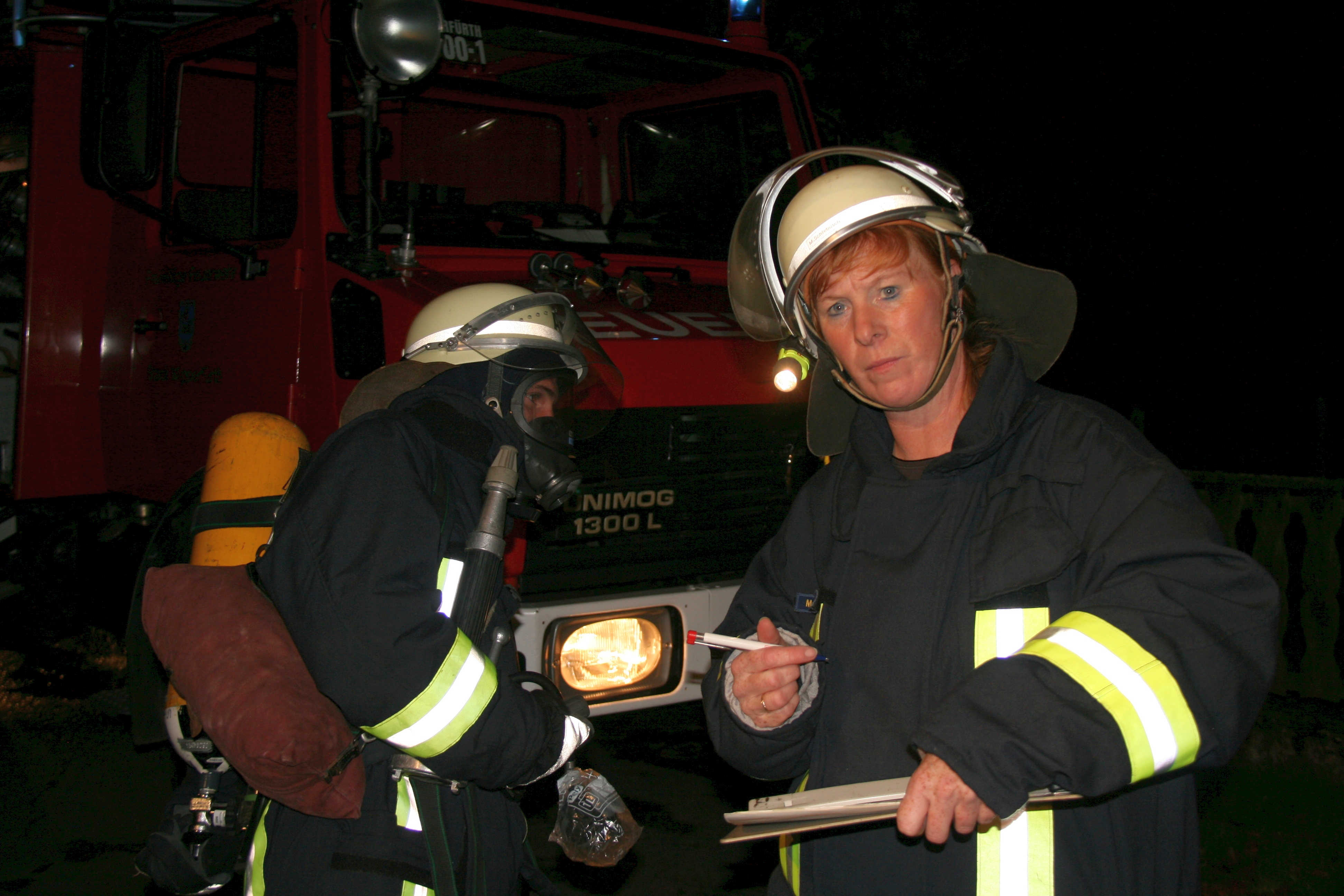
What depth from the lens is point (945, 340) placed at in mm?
1726

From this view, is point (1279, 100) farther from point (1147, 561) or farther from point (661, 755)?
point (1147, 561)

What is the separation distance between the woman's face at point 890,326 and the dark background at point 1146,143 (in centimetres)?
721

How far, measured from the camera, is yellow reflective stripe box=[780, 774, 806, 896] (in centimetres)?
167

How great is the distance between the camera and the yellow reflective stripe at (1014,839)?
1412mm

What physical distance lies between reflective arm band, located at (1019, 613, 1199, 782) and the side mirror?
307 centimetres

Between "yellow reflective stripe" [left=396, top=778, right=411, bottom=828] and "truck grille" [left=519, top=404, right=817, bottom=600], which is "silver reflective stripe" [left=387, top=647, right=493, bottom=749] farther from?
"truck grille" [left=519, top=404, right=817, bottom=600]

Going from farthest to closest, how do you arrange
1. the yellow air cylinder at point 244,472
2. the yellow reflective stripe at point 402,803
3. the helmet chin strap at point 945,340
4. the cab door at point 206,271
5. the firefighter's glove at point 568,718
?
the cab door at point 206,271
the yellow air cylinder at point 244,472
the firefighter's glove at point 568,718
the yellow reflective stripe at point 402,803
the helmet chin strap at point 945,340

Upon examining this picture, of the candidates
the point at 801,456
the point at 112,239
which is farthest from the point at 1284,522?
the point at 112,239

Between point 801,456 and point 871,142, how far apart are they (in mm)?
6069

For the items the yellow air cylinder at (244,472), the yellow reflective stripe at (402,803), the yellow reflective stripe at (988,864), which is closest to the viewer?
the yellow reflective stripe at (988,864)

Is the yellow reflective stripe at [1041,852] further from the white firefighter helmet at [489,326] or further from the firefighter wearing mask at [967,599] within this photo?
the white firefighter helmet at [489,326]

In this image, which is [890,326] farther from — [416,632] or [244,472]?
[244,472]

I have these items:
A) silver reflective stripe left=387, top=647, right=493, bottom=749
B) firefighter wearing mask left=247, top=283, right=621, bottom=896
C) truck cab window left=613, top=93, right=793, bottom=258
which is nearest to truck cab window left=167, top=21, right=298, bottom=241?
truck cab window left=613, top=93, right=793, bottom=258

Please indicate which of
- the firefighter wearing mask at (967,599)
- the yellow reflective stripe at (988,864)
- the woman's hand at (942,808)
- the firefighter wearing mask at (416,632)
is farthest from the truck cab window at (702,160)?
the woman's hand at (942,808)
